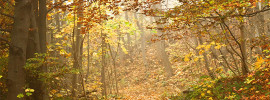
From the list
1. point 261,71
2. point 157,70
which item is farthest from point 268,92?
point 157,70

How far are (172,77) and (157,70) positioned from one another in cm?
351

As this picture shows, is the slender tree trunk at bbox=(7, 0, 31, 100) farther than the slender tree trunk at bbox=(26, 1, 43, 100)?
No

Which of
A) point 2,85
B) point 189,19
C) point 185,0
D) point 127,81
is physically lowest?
point 127,81

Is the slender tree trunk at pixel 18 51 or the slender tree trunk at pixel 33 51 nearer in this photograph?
the slender tree trunk at pixel 18 51

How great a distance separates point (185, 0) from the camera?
5.41 metres

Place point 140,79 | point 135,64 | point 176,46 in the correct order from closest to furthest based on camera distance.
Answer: point 140,79 < point 176,46 < point 135,64

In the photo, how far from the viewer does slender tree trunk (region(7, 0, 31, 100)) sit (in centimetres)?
460

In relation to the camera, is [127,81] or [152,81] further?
[127,81]

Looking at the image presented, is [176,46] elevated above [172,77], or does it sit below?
above

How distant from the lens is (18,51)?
4684 mm

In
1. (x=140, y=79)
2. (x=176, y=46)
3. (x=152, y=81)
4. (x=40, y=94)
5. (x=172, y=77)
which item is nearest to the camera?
(x=40, y=94)

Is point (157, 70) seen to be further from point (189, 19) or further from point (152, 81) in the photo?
point (189, 19)

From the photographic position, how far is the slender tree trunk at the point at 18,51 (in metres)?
4.60

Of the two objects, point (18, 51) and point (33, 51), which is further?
point (33, 51)
